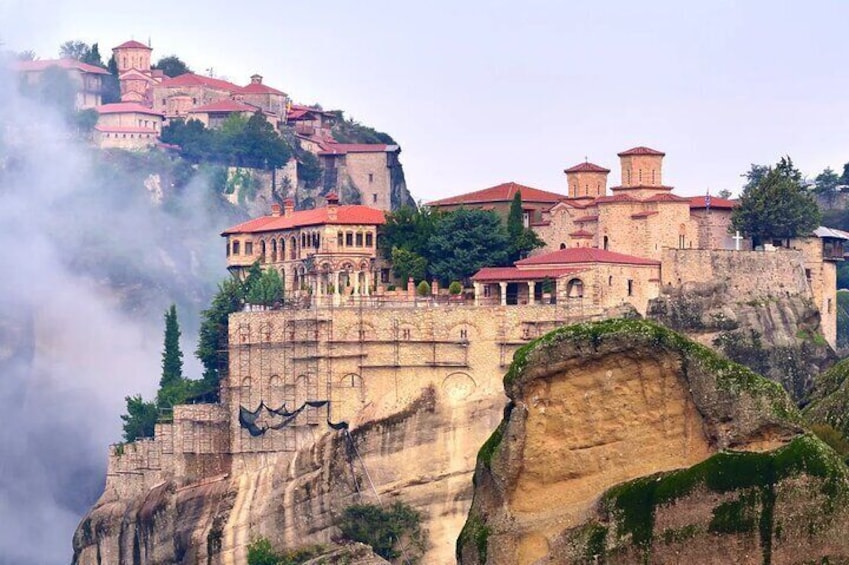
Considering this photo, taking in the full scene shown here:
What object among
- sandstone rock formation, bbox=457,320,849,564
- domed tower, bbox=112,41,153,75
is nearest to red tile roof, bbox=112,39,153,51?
domed tower, bbox=112,41,153,75

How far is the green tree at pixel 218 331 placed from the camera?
92.8 meters

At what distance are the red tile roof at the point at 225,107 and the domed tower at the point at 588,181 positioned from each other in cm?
4255

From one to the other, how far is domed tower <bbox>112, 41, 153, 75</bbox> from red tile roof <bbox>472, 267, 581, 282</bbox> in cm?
6123

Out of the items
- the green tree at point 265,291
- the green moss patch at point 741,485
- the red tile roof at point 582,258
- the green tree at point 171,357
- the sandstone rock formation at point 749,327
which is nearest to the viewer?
the green moss patch at point 741,485

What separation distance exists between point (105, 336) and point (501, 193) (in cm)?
3119

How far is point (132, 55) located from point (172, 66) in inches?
230

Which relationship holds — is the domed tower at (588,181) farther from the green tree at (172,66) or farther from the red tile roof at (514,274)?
the green tree at (172,66)

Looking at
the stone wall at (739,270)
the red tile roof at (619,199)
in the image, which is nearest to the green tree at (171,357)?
the red tile roof at (619,199)

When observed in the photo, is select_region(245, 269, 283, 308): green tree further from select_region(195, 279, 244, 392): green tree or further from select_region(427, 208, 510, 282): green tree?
select_region(427, 208, 510, 282): green tree

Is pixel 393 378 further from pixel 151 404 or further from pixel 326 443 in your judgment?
pixel 151 404

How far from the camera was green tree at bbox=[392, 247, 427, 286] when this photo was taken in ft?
294

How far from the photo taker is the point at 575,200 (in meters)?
91.4

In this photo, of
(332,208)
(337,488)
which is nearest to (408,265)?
(332,208)

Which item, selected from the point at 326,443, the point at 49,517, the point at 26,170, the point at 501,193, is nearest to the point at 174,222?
the point at 26,170
